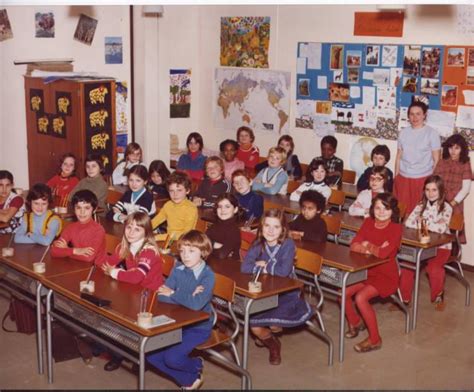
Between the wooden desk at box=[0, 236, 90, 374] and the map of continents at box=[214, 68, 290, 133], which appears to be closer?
the wooden desk at box=[0, 236, 90, 374]

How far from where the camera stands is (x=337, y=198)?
710 cm

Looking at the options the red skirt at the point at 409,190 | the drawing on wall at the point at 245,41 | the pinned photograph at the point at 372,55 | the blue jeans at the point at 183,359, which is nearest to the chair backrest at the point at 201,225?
the blue jeans at the point at 183,359

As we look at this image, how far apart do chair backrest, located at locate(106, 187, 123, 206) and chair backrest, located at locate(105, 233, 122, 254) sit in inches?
67.9

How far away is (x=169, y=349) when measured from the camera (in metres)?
4.25

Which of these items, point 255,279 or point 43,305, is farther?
point 43,305

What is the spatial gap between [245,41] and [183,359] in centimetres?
574

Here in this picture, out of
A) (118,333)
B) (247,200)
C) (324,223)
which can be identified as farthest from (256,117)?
(118,333)

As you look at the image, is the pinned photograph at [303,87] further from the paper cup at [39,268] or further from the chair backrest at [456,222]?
the paper cup at [39,268]

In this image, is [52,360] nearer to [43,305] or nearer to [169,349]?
[43,305]

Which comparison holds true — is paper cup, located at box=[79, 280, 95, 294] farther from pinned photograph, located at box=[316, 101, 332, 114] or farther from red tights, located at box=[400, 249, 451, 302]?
pinned photograph, located at box=[316, 101, 332, 114]

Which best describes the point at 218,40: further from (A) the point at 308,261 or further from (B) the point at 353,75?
(A) the point at 308,261

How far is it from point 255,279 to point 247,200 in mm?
2177

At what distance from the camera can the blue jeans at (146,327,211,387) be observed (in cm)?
424

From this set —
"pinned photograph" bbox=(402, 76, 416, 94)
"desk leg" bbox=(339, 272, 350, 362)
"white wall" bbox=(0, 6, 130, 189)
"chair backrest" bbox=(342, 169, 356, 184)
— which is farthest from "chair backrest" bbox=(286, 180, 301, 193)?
"white wall" bbox=(0, 6, 130, 189)
